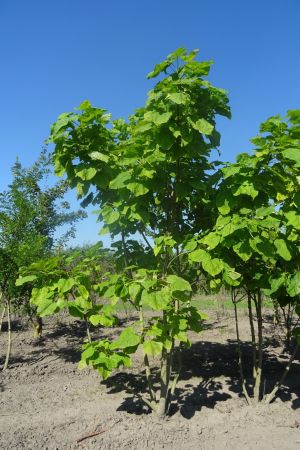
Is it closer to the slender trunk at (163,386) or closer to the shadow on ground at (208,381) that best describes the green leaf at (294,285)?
the slender trunk at (163,386)

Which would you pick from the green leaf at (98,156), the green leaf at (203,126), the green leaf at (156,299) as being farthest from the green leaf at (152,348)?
the green leaf at (203,126)

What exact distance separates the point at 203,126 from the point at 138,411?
3.18m

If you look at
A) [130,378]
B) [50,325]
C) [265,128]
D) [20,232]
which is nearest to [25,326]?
[50,325]

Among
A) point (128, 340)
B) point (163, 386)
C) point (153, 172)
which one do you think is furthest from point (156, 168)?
point (163, 386)

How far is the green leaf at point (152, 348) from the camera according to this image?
9.82ft

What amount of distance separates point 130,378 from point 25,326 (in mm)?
5030

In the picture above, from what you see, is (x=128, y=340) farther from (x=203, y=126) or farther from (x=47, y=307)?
(x=203, y=126)

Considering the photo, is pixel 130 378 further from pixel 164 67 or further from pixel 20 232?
pixel 164 67

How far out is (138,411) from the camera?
413cm

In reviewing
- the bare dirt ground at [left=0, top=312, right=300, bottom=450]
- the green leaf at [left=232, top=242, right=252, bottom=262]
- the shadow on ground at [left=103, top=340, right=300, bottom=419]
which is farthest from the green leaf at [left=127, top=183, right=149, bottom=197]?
the bare dirt ground at [left=0, top=312, right=300, bottom=450]

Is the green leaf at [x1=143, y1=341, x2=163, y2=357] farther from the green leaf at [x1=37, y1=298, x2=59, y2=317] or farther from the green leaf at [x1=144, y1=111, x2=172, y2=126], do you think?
the green leaf at [x1=144, y1=111, x2=172, y2=126]

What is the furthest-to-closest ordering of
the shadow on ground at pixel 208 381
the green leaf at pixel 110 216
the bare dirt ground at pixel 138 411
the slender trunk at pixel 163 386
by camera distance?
the shadow on ground at pixel 208 381, the slender trunk at pixel 163 386, the bare dirt ground at pixel 138 411, the green leaf at pixel 110 216

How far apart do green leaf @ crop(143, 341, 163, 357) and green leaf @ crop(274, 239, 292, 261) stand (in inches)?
49.4

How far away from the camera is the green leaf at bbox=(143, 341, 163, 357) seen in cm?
299
